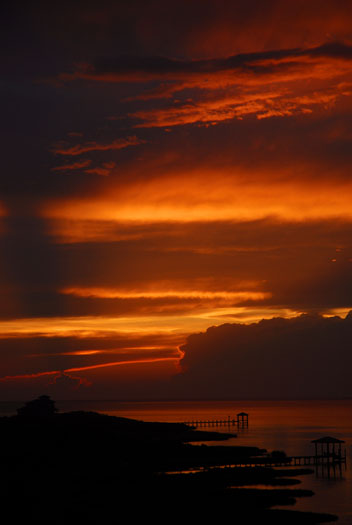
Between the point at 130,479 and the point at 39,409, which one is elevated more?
the point at 39,409

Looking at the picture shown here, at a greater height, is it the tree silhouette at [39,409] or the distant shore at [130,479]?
the tree silhouette at [39,409]

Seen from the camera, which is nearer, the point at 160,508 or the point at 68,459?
the point at 160,508

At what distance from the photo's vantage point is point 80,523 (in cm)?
4166

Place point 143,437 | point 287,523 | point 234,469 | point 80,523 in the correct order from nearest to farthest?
point 80,523, point 287,523, point 234,469, point 143,437

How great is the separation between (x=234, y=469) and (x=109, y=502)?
2085cm

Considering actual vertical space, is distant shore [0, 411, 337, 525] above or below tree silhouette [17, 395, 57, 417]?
below

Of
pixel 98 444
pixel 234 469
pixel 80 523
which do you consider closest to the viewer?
pixel 80 523

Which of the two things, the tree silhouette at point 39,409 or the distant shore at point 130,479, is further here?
the tree silhouette at point 39,409

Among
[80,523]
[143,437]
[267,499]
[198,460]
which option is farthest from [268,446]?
[80,523]

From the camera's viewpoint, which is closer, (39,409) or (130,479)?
(130,479)

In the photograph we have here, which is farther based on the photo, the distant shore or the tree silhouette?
the tree silhouette

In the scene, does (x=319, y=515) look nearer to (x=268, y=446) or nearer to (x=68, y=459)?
(x=68, y=459)

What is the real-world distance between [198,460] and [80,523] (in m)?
34.8

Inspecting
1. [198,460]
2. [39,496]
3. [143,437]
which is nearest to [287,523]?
[39,496]
